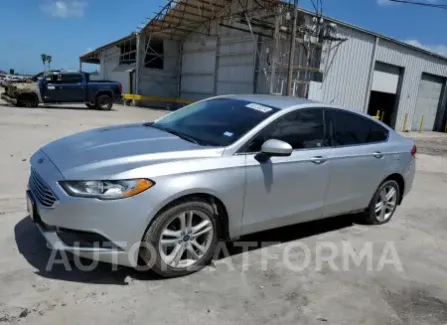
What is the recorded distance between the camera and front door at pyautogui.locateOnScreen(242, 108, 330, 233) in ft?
12.0

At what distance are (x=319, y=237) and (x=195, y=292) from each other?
1.99 m

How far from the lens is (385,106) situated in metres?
25.9

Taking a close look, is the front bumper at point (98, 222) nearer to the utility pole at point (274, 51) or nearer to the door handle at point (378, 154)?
the door handle at point (378, 154)

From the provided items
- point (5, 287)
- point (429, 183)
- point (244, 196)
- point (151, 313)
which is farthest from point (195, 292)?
point (429, 183)

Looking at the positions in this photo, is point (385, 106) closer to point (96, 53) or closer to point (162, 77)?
point (162, 77)

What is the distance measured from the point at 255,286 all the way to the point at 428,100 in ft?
91.5

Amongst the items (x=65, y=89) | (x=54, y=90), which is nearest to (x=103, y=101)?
(x=65, y=89)

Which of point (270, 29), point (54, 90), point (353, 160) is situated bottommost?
point (54, 90)

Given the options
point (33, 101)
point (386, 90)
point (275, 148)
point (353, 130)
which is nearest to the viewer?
point (275, 148)

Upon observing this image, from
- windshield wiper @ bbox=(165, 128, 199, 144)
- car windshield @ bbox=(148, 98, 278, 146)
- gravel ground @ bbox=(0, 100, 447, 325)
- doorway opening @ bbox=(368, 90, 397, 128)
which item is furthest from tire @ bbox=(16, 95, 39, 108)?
doorway opening @ bbox=(368, 90, 397, 128)

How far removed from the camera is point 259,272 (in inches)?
143

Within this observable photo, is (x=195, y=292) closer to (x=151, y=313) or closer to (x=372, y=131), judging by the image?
(x=151, y=313)

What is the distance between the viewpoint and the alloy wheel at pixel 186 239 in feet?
10.7

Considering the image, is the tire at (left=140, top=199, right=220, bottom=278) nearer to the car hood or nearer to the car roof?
the car hood
